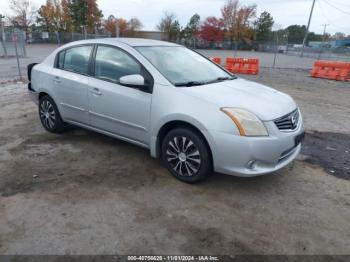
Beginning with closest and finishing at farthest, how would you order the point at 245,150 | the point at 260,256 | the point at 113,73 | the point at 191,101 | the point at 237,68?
the point at 260,256
the point at 245,150
the point at 191,101
the point at 113,73
the point at 237,68

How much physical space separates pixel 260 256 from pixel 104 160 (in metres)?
2.49

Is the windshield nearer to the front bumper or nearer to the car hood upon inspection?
the car hood

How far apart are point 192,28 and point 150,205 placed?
62.4 meters

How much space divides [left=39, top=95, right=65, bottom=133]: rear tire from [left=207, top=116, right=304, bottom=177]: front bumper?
2.95 m

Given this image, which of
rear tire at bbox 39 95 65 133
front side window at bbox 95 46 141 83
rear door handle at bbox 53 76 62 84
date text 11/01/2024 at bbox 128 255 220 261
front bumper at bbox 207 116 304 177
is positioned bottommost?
date text 11/01/2024 at bbox 128 255 220 261

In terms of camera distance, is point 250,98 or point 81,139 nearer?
point 250,98

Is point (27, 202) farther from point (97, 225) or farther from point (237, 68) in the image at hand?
point (237, 68)

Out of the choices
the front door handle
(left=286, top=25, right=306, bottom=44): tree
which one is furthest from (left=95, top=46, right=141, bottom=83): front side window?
(left=286, top=25, right=306, bottom=44): tree

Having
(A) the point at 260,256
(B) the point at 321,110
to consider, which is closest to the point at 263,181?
(A) the point at 260,256

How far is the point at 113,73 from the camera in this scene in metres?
4.05

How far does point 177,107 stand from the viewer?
11.2 feet

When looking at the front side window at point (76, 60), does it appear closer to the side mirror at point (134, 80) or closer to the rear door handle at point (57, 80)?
the rear door handle at point (57, 80)

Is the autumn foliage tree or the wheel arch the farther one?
the autumn foliage tree

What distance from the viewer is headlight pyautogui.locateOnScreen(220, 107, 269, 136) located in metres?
3.12
